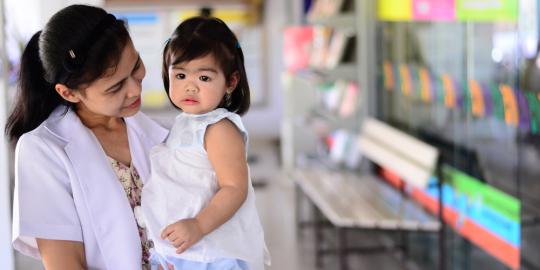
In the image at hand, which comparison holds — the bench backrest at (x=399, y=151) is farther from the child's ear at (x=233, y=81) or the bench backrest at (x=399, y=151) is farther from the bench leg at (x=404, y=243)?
the child's ear at (x=233, y=81)

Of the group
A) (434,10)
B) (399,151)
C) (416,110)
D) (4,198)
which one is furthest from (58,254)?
(416,110)

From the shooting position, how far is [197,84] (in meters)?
1.71

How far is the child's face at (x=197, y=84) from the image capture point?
170 cm

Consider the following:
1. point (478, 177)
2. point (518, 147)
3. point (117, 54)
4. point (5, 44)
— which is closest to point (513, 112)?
point (518, 147)

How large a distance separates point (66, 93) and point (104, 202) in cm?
25

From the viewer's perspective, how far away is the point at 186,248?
5.51 ft

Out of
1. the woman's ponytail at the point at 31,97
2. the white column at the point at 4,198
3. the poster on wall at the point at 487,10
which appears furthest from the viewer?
the poster on wall at the point at 487,10

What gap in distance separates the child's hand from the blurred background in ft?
1.66

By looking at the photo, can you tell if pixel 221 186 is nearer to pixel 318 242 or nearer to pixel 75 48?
pixel 75 48

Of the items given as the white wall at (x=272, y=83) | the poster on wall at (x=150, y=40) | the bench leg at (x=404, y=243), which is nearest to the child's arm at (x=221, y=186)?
the bench leg at (x=404, y=243)

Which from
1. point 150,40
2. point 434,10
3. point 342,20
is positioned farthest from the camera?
point 150,40

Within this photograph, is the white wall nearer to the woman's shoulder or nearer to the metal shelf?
the metal shelf

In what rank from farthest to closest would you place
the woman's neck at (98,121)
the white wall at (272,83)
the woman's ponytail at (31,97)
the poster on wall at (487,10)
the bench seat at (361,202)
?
1. the white wall at (272,83)
2. the bench seat at (361,202)
3. the poster on wall at (487,10)
4. the woman's neck at (98,121)
5. the woman's ponytail at (31,97)

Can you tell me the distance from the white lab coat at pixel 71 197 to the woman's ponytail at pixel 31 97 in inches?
1.2
